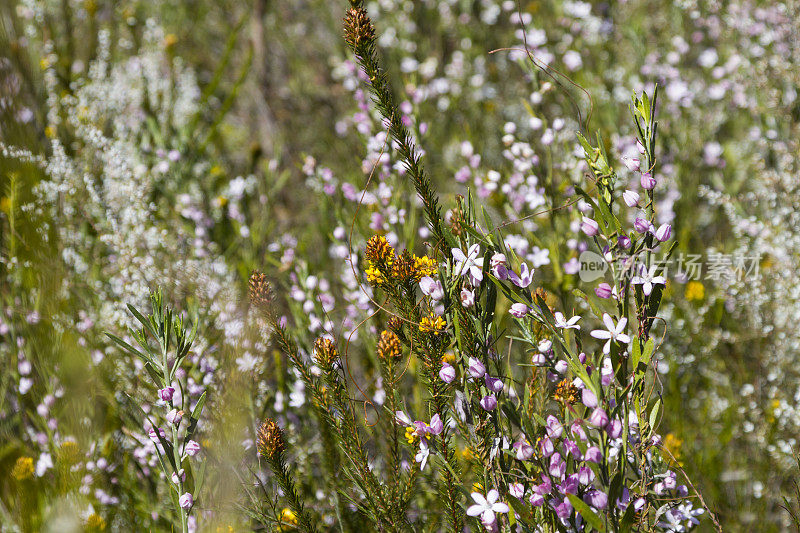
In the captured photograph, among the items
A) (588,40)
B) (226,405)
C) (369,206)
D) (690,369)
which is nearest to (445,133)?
(588,40)

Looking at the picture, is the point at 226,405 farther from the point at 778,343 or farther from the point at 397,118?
the point at 778,343

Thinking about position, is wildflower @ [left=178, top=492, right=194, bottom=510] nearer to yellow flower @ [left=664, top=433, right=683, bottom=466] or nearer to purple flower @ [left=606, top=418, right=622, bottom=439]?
purple flower @ [left=606, top=418, right=622, bottom=439]

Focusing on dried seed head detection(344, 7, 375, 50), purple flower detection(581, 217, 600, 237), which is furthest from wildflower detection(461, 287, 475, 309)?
dried seed head detection(344, 7, 375, 50)

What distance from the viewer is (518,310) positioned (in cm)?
108

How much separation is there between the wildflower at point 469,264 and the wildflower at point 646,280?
28 cm

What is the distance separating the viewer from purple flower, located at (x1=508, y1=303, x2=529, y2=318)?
1.08 metres

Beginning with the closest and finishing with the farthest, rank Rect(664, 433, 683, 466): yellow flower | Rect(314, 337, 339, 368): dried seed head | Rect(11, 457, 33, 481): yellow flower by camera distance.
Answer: Rect(314, 337, 339, 368): dried seed head < Rect(11, 457, 33, 481): yellow flower < Rect(664, 433, 683, 466): yellow flower

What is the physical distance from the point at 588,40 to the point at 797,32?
1.18m

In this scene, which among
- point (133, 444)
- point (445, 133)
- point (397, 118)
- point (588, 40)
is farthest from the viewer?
point (445, 133)

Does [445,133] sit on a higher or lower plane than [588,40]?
lower

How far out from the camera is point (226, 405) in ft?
3.89

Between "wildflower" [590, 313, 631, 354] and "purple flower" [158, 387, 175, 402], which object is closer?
"wildflower" [590, 313, 631, 354]

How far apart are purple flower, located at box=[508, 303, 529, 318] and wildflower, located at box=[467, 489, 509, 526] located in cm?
33

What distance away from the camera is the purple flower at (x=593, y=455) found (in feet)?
3.18
